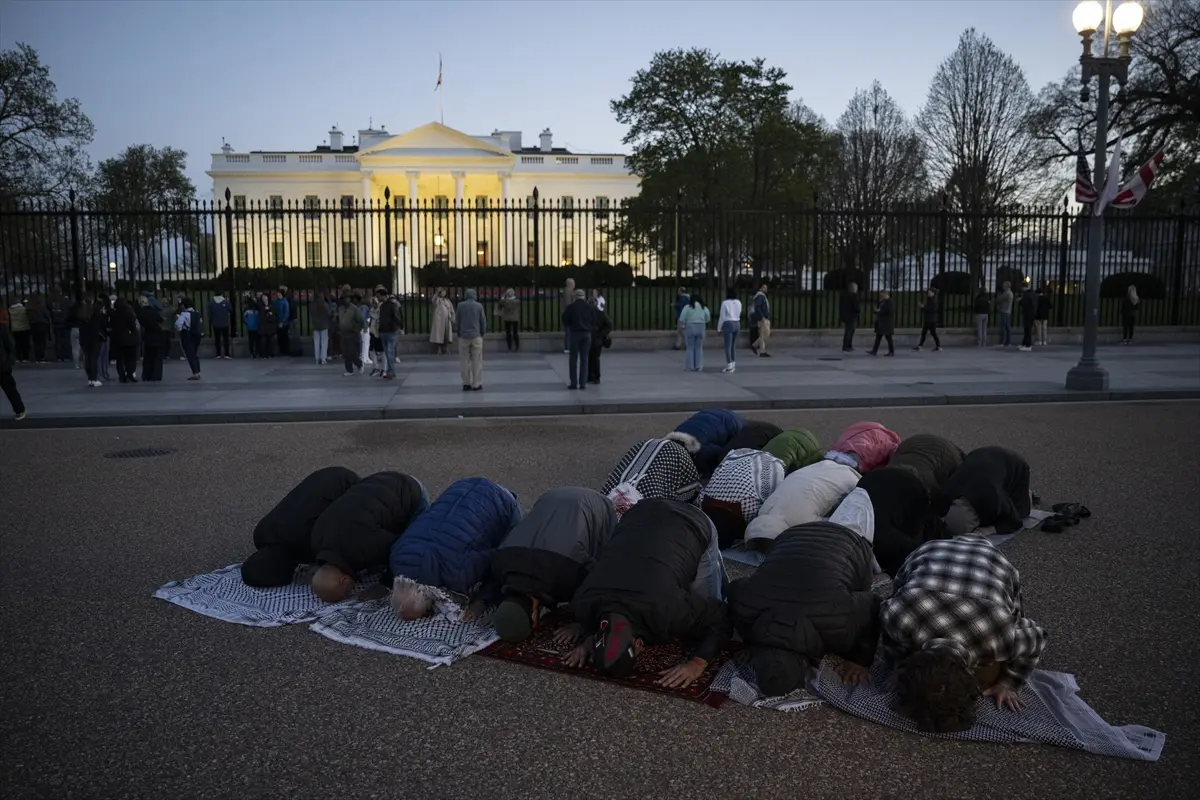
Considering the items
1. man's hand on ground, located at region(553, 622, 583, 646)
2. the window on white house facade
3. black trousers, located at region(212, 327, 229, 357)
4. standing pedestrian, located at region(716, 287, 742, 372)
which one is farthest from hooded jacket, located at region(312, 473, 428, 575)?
the window on white house facade

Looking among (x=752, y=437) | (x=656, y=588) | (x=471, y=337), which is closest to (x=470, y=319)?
(x=471, y=337)

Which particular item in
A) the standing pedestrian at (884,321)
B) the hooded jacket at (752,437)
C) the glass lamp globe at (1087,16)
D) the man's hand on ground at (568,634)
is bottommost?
the man's hand on ground at (568,634)

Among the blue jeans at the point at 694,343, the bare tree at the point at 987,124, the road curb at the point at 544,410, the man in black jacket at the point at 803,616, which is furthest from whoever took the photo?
the bare tree at the point at 987,124

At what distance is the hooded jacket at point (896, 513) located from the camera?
5.73 meters

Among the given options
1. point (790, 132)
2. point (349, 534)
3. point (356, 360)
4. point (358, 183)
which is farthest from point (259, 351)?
point (358, 183)

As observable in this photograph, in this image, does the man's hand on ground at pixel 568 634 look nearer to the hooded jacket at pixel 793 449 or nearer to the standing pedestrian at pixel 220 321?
the hooded jacket at pixel 793 449

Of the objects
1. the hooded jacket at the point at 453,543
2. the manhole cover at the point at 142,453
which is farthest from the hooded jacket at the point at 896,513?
the manhole cover at the point at 142,453

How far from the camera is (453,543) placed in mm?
5207

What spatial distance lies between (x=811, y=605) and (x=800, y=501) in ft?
5.99

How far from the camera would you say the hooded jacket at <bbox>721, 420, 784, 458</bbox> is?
25.4 ft

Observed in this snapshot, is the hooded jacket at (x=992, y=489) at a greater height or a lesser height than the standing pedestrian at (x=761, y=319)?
lesser

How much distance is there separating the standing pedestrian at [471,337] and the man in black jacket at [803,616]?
36.0 ft

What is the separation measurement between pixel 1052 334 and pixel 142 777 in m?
24.1

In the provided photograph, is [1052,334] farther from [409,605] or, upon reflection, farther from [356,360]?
[409,605]
